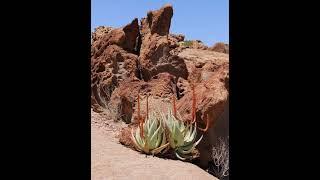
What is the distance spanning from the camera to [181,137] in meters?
7.28

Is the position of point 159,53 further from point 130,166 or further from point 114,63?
Result: point 130,166

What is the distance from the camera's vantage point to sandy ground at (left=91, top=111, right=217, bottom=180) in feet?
19.8

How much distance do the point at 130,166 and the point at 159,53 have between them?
3.83 m

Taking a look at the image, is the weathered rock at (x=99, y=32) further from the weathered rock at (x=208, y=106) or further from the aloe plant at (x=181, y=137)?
the aloe plant at (x=181, y=137)

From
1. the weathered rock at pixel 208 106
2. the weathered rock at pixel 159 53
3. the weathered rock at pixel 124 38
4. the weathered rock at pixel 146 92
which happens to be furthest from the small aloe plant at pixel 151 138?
the weathered rock at pixel 124 38

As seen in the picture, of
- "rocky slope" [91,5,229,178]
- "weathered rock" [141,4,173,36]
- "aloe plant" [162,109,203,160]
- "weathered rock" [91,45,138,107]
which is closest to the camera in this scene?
"aloe plant" [162,109,203,160]

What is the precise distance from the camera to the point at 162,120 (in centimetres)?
738

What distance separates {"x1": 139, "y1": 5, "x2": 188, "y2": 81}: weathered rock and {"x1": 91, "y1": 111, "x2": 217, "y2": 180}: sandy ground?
2.41 metres

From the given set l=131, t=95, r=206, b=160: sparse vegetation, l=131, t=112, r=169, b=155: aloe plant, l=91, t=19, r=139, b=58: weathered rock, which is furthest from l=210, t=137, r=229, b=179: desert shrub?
l=91, t=19, r=139, b=58: weathered rock

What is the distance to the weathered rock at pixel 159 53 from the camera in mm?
9680

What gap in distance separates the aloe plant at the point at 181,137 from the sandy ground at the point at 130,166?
13.7 inches

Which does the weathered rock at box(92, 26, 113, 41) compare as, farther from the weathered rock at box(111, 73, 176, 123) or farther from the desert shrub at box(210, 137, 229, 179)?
the desert shrub at box(210, 137, 229, 179)

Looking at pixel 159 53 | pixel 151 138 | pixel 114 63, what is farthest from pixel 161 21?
pixel 151 138
